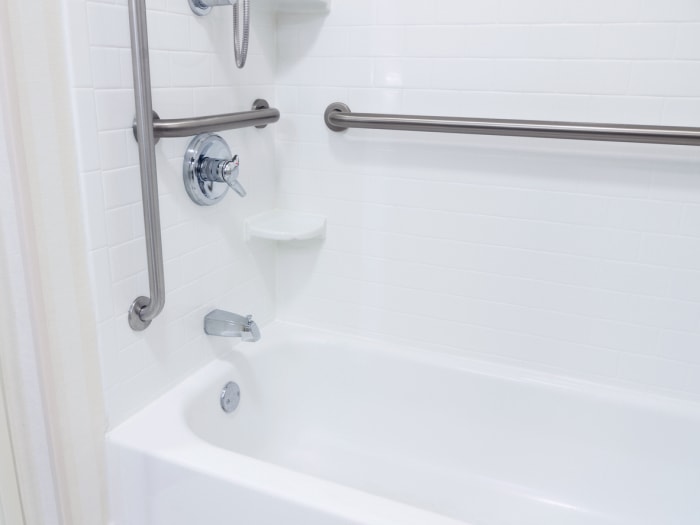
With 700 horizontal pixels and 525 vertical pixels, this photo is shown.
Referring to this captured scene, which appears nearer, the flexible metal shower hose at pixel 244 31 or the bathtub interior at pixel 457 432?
the flexible metal shower hose at pixel 244 31

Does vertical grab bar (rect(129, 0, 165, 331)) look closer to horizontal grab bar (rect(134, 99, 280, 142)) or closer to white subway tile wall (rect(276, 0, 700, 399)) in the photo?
horizontal grab bar (rect(134, 99, 280, 142))

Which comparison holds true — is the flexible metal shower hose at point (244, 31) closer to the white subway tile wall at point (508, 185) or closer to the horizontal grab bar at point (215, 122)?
the horizontal grab bar at point (215, 122)

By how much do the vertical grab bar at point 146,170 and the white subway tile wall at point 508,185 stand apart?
1.86ft

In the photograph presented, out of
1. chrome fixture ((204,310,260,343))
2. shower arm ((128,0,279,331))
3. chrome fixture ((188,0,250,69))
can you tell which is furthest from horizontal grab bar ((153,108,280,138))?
chrome fixture ((204,310,260,343))

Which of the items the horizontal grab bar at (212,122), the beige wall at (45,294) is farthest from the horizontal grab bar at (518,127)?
the beige wall at (45,294)

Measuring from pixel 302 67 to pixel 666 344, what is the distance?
1.10 meters

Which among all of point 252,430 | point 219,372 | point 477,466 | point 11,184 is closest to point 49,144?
point 11,184

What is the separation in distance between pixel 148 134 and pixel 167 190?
0.19m

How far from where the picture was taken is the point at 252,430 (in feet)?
5.23

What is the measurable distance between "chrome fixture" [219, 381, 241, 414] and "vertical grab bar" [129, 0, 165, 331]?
0.31 meters

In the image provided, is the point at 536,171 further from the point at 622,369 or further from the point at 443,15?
the point at 622,369

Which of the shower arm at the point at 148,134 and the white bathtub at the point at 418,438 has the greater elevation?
the shower arm at the point at 148,134

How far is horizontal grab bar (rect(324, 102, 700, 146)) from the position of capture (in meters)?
1.24

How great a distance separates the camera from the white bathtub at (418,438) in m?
1.25
